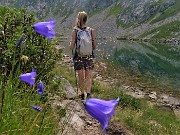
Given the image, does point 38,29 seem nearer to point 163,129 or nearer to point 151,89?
point 163,129

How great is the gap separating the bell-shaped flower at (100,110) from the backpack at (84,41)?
6021 millimetres

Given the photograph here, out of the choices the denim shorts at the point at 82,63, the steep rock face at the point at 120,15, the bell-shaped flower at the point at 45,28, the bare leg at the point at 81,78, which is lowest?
the steep rock face at the point at 120,15

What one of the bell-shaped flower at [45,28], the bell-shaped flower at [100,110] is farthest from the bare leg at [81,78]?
the bell-shaped flower at [100,110]

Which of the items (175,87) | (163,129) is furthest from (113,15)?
(163,129)

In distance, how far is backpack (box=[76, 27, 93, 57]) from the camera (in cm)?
799

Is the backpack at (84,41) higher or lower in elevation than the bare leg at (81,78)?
higher

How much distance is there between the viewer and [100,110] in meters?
1.97

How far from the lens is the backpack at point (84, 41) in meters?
7.99

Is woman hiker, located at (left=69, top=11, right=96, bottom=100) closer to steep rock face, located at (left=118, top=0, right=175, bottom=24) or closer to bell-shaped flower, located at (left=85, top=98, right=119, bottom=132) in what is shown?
bell-shaped flower, located at (left=85, top=98, right=119, bottom=132)

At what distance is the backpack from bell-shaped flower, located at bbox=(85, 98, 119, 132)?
237 inches

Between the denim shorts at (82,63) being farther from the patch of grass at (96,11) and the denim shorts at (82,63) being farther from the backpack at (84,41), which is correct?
the patch of grass at (96,11)

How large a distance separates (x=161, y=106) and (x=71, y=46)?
9.79 metres

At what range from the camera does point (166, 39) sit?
4476 inches

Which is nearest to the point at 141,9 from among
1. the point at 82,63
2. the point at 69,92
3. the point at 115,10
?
the point at 115,10
